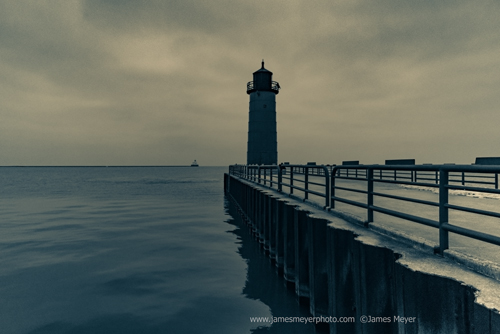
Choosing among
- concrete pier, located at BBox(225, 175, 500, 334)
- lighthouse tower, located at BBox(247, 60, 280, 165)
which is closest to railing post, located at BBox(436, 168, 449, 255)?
concrete pier, located at BBox(225, 175, 500, 334)

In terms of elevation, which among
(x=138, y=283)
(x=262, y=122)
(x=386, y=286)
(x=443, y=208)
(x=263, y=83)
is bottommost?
(x=138, y=283)

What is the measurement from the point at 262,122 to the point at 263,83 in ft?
16.0

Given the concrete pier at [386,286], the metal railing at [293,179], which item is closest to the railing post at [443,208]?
the concrete pier at [386,286]

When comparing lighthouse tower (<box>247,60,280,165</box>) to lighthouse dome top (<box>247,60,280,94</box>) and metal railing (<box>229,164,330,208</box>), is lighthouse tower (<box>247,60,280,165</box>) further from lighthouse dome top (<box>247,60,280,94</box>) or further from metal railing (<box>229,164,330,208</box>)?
metal railing (<box>229,164,330,208</box>)

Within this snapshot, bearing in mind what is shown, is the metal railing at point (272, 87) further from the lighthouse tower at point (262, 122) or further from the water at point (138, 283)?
the water at point (138, 283)

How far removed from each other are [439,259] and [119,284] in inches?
311

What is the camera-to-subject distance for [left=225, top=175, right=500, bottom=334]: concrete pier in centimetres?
249

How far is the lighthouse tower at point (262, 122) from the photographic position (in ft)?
117

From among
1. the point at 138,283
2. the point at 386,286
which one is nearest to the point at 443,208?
the point at 386,286

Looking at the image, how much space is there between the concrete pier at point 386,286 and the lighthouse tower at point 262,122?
95.4ft

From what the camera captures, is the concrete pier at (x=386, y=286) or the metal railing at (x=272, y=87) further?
the metal railing at (x=272, y=87)

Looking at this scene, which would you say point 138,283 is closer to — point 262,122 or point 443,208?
point 443,208

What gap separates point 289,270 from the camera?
773 cm

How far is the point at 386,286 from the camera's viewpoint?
11.9 feet
